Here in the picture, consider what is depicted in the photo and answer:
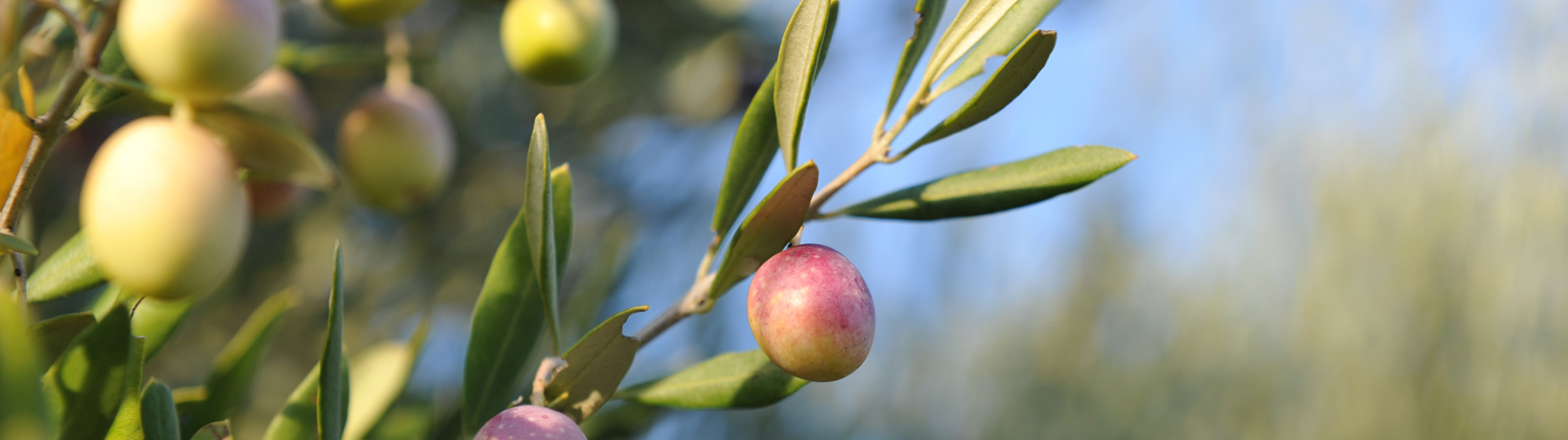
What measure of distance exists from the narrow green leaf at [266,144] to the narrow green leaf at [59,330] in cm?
7

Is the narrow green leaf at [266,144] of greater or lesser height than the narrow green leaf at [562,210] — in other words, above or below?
above

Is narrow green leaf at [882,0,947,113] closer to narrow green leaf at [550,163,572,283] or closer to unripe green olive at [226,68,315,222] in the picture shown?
narrow green leaf at [550,163,572,283]

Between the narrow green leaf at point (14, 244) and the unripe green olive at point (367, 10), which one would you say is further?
the unripe green olive at point (367, 10)

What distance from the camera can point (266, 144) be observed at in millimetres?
306

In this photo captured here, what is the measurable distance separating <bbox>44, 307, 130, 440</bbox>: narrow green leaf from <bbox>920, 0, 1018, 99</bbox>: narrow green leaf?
0.88 ft

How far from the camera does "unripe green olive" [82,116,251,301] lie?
0.82ft

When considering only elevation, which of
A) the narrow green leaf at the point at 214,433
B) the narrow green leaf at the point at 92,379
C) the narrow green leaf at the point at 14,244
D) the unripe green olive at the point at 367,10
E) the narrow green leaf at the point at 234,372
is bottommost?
the narrow green leaf at the point at 234,372

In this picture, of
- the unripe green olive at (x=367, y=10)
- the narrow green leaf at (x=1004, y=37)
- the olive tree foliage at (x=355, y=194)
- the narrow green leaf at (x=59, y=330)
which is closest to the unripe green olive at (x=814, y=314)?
the olive tree foliage at (x=355, y=194)

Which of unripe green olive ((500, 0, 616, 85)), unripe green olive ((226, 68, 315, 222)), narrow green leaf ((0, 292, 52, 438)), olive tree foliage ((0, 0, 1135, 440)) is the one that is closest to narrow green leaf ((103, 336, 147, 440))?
olive tree foliage ((0, 0, 1135, 440))

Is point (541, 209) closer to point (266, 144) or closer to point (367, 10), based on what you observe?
point (266, 144)

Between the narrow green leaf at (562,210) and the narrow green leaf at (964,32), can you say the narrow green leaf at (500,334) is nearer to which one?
the narrow green leaf at (562,210)

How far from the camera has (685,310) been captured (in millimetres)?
333

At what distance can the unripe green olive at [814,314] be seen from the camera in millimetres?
274

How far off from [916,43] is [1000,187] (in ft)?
0.22
